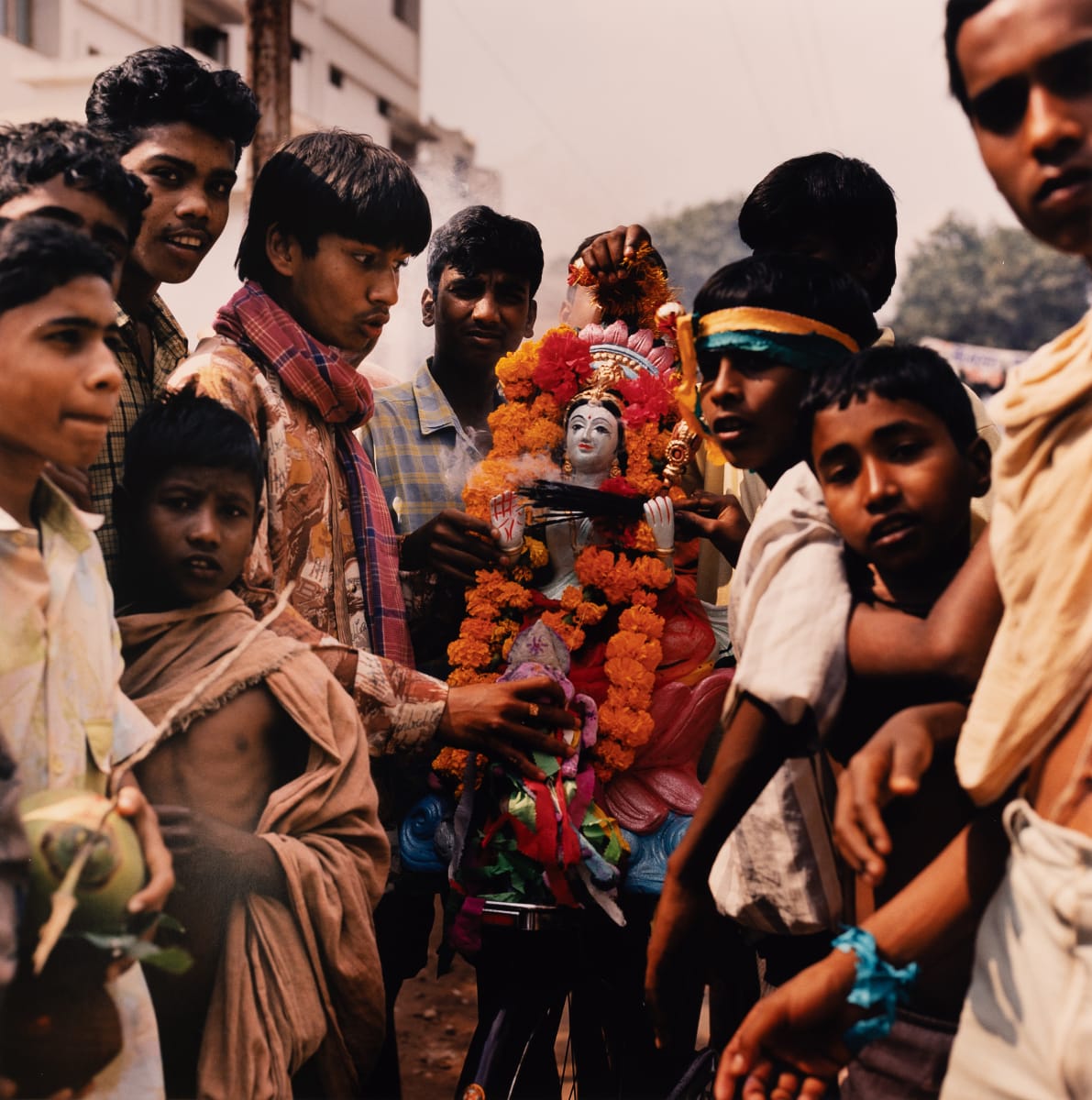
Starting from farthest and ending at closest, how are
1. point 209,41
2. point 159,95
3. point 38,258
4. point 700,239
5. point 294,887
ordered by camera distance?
1. point 700,239
2. point 209,41
3. point 159,95
4. point 294,887
5. point 38,258

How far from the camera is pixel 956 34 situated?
2.42m

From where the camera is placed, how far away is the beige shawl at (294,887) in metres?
2.82

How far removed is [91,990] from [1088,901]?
1870 mm

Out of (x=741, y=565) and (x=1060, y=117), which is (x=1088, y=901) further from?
(x=1060, y=117)

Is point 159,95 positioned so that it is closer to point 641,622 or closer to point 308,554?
point 308,554

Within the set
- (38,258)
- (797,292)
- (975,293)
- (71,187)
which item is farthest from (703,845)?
(975,293)

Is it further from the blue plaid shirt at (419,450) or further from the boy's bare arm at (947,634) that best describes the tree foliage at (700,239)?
the boy's bare arm at (947,634)

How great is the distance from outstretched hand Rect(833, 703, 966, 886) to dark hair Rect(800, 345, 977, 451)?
1.76 ft

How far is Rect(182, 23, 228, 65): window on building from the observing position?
484 centimetres

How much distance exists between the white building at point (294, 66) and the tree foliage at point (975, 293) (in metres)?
5.80

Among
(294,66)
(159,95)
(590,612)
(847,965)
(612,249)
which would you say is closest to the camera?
(847,965)

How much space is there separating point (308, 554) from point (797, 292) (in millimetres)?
1313

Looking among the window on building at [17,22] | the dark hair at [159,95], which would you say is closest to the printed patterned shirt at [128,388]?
the dark hair at [159,95]

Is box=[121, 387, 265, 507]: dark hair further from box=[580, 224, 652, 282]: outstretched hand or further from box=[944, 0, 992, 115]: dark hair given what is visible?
box=[944, 0, 992, 115]: dark hair
